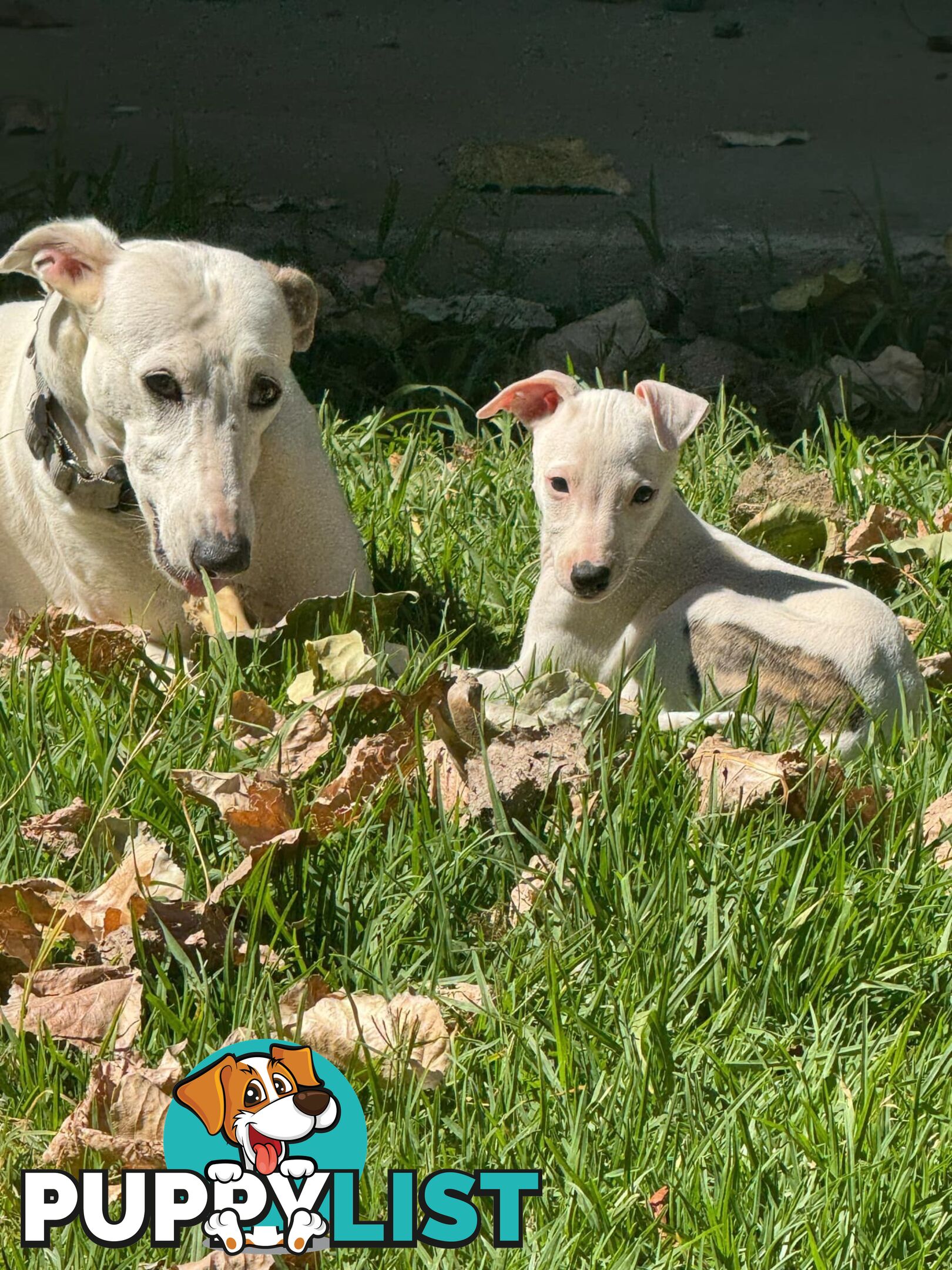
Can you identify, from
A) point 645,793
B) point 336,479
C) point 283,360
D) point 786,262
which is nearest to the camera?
point 645,793

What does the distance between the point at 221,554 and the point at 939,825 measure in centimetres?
157

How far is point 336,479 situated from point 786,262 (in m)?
3.14

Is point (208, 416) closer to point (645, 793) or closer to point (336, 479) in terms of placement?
point (336, 479)

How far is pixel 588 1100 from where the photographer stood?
7.75 ft

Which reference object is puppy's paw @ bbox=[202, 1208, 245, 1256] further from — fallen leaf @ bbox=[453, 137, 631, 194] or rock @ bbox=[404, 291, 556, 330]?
fallen leaf @ bbox=[453, 137, 631, 194]

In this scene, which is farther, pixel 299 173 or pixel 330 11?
pixel 330 11

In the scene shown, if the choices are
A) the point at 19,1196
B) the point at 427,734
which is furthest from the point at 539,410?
the point at 19,1196

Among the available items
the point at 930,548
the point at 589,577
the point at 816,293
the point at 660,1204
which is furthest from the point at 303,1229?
the point at 816,293

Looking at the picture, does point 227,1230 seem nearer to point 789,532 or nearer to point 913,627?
point 913,627

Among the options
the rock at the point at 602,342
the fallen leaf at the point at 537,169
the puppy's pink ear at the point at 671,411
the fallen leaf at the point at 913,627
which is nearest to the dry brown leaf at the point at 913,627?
the fallen leaf at the point at 913,627

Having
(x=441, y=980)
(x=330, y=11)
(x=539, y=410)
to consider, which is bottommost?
(x=441, y=980)

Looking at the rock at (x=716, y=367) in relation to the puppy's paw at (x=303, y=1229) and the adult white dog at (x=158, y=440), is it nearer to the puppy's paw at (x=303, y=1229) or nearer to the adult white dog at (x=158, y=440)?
the adult white dog at (x=158, y=440)

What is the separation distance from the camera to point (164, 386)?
11.2ft

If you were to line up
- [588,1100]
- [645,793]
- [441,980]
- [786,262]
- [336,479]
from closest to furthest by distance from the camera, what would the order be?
[588,1100], [441,980], [645,793], [336,479], [786,262]
